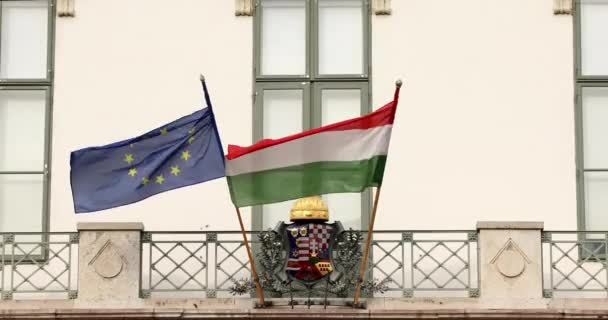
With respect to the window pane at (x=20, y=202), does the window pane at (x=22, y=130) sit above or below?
above

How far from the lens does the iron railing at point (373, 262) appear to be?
87.0 ft

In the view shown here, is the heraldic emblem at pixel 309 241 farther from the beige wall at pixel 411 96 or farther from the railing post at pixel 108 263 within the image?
the railing post at pixel 108 263

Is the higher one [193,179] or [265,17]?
[265,17]

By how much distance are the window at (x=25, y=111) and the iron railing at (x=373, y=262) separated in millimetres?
1751

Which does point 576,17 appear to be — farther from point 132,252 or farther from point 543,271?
point 132,252

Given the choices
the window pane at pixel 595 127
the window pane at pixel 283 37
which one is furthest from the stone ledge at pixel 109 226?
the window pane at pixel 595 127

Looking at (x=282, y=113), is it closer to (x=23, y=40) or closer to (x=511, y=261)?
(x=23, y=40)


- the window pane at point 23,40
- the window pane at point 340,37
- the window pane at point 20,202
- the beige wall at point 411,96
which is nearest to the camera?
the beige wall at point 411,96

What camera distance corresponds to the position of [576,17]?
27875 millimetres

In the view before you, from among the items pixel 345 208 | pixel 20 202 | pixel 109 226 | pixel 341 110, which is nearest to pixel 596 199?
pixel 345 208

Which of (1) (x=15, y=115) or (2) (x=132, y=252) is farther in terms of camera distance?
(1) (x=15, y=115)

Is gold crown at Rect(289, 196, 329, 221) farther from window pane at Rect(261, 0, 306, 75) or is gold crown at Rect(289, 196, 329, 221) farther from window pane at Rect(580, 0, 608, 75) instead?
window pane at Rect(580, 0, 608, 75)

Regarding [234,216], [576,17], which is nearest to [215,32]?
[234,216]

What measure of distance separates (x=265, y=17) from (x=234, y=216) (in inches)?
107
